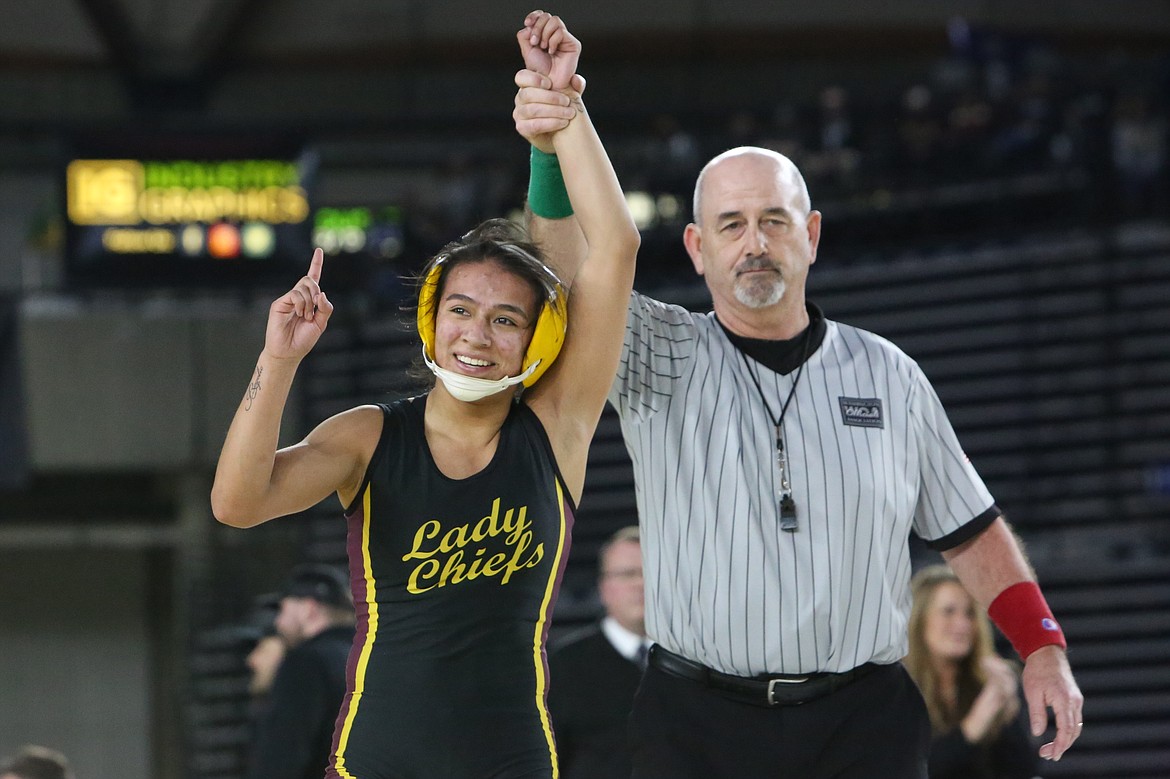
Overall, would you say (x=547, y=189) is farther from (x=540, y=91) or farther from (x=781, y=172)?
(x=781, y=172)

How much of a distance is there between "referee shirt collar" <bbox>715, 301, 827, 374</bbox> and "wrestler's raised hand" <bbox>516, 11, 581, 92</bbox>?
0.82 metres

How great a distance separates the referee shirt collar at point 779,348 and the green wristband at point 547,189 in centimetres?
57

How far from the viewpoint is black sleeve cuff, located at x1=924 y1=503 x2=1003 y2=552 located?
3.59 metres

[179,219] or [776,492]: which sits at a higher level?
[179,219]

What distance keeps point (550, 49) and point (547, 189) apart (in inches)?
11.6

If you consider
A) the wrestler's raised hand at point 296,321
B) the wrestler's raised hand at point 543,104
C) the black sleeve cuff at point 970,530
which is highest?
the wrestler's raised hand at point 543,104

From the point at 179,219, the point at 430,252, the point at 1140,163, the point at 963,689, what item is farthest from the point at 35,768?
the point at 430,252

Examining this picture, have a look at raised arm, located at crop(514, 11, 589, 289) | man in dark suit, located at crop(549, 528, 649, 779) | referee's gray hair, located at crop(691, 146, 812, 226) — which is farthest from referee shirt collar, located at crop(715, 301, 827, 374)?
man in dark suit, located at crop(549, 528, 649, 779)

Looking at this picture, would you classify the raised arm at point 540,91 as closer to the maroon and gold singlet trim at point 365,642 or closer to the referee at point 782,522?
the referee at point 782,522

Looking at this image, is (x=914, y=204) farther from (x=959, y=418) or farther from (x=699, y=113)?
(x=699, y=113)

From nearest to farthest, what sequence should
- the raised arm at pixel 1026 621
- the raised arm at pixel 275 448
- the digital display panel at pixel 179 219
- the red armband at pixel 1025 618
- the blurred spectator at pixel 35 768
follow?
the raised arm at pixel 275 448, the raised arm at pixel 1026 621, the red armband at pixel 1025 618, the blurred spectator at pixel 35 768, the digital display panel at pixel 179 219

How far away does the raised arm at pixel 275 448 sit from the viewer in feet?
8.86

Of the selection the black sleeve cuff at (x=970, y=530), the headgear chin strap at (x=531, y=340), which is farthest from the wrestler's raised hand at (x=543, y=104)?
the black sleeve cuff at (x=970, y=530)

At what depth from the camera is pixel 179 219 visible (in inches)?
504
